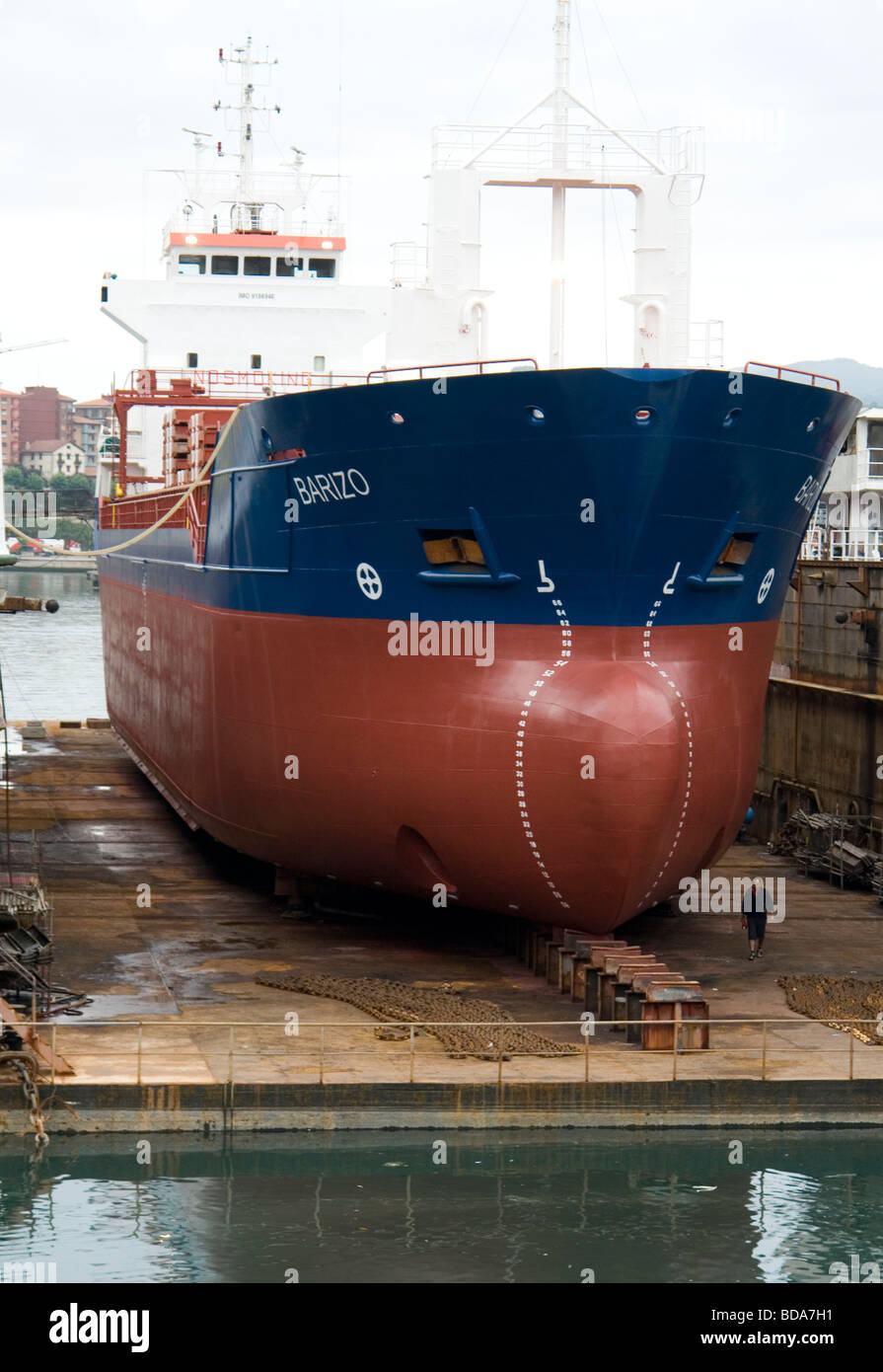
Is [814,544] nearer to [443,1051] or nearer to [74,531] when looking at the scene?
[443,1051]

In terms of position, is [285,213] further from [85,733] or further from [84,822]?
[84,822]

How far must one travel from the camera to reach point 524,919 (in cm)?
1745

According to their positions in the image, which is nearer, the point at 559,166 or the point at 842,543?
the point at 559,166

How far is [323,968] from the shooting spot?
1709 cm

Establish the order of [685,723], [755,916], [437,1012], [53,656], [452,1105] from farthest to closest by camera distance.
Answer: [53,656] → [755,916] → [685,723] → [437,1012] → [452,1105]

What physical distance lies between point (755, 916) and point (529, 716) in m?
3.83

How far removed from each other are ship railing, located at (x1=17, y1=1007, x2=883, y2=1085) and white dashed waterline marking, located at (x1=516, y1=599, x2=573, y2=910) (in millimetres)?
1534

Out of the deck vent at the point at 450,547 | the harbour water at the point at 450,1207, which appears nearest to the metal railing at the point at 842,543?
the deck vent at the point at 450,547

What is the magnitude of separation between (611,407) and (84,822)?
1406 cm

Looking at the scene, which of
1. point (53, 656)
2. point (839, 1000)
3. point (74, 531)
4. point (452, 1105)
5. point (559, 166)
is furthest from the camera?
point (74, 531)

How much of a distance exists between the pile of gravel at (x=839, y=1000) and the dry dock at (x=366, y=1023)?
0.70 ft

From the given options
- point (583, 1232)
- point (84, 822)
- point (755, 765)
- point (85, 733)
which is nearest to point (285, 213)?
point (85, 733)

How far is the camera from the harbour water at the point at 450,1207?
1168 centimetres

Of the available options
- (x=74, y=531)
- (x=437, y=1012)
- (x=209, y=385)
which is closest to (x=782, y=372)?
(x=437, y=1012)
